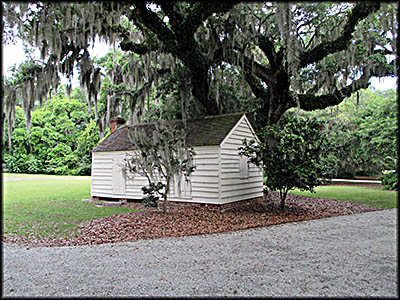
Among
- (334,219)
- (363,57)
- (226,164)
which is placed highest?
(363,57)

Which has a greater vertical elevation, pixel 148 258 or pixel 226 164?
pixel 226 164

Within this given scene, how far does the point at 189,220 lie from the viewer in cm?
838

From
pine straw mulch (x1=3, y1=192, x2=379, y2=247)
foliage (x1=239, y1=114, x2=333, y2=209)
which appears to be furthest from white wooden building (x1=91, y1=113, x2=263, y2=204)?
foliage (x1=239, y1=114, x2=333, y2=209)

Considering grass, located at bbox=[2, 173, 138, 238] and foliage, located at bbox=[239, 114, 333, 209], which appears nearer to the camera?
grass, located at bbox=[2, 173, 138, 238]

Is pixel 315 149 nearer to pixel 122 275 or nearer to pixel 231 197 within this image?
pixel 231 197

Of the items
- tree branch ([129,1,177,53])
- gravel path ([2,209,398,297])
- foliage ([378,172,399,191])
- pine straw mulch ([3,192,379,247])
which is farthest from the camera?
tree branch ([129,1,177,53])

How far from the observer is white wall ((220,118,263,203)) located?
10227mm

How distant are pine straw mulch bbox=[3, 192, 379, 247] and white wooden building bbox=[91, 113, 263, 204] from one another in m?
0.44

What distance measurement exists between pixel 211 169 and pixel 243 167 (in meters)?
1.63

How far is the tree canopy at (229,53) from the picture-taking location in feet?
25.7

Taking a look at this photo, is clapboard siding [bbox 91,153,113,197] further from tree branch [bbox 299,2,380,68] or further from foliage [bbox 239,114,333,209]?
tree branch [bbox 299,2,380,68]

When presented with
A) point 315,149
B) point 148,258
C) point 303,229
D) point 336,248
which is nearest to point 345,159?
point 315,149

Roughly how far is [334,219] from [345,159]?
14011mm

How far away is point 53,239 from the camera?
653cm
